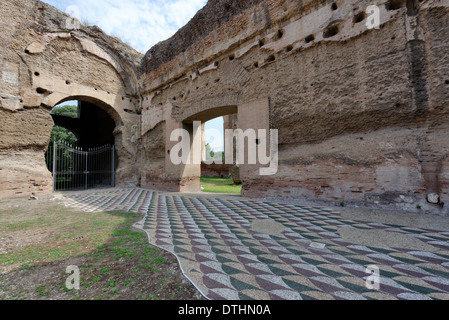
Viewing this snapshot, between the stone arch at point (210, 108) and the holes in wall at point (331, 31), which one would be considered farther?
the stone arch at point (210, 108)

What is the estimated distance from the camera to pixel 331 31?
4.79m

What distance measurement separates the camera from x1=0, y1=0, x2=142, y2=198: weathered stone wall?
22.0 feet

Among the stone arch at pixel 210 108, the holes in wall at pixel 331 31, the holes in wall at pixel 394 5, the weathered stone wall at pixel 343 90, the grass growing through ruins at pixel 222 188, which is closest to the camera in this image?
the weathered stone wall at pixel 343 90

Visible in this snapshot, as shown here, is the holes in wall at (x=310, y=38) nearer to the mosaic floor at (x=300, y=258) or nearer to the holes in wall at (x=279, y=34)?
the holes in wall at (x=279, y=34)

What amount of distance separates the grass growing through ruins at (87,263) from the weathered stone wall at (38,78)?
467cm

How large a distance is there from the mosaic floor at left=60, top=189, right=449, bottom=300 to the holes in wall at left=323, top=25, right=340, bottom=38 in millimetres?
4110

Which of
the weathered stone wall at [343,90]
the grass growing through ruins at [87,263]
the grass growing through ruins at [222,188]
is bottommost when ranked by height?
the grass growing through ruins at [222,188]

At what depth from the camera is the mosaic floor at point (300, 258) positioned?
1.50 meters

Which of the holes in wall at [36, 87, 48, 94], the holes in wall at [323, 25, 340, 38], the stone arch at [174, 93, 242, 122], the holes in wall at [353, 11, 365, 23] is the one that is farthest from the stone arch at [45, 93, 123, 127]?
the holes in wall at [353, 11, 365, 23]

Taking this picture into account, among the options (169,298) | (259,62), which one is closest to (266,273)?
(169,298)

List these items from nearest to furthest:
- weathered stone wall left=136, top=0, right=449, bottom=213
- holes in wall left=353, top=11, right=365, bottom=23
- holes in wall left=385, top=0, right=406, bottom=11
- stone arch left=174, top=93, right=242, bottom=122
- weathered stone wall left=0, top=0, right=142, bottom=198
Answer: weathered stone wall left=136, top=0, right=449, bottom=213, holes in wall left=385, top=0, right=406, bottom=11, holes in wall left=353, top=11, right=365, bottom=23, stone arch left=174, top=93, right=242, bottom=122, weathered stone wall left=0, top=0, right=142, bottom=198

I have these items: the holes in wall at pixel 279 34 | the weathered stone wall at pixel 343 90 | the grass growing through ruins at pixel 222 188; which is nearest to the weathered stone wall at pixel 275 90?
the weathered stone wall at pixel 343 90

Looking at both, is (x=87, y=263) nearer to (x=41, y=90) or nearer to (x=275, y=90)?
(x=275, y=90)

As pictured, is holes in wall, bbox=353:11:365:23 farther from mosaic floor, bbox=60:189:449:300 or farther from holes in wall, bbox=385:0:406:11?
mosaic floor, bbox=60:189:449:300
